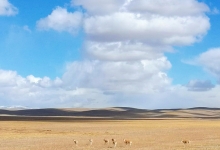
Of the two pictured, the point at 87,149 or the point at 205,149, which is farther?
the point at 87,149

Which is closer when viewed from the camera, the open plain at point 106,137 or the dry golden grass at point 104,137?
the dry golden grass at point 104,137

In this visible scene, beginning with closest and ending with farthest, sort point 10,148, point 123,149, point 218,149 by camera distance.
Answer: point 218,149 < point 123,149 < point 10,148

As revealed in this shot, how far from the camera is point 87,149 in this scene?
29.0m

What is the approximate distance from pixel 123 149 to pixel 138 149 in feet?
3.51

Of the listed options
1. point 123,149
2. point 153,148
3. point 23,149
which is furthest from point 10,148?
point 153,148

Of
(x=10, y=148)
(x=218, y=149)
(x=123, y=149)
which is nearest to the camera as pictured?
(x=218, y=149)

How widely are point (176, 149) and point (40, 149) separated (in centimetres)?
986

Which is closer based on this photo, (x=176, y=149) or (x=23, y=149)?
(x=176, y=149)

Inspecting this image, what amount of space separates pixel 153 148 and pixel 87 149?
4.79 metres

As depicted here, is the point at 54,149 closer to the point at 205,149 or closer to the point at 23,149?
the point at 23,149

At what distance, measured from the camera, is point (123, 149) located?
28.5 meters

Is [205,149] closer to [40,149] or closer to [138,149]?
[138,149]

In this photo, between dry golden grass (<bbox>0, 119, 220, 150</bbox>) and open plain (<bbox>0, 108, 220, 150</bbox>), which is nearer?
dry golden grass (<bbox>0, 119, 220, 150</bbox>)

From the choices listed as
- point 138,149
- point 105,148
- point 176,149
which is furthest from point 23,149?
point 176,149
